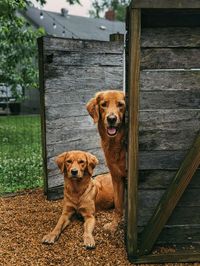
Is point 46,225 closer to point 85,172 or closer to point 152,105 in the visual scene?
point 85,172

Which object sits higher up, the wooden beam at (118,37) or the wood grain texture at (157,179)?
the wooden beam at (118,37)

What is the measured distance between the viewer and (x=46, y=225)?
4.96 metres

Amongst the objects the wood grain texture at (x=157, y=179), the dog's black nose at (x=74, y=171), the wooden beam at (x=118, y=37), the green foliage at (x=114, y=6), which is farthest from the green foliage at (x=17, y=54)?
the green foliage at (x=114, y=6)

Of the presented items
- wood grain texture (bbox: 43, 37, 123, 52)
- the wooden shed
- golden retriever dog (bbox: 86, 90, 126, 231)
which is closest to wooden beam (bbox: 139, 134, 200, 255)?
the wooden shed

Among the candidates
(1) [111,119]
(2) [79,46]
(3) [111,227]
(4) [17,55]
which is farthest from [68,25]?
(1) [111,119]

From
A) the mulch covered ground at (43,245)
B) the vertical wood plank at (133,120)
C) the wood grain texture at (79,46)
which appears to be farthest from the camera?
the wood grain texture at (79,46)

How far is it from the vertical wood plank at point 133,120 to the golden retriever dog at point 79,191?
660 mm

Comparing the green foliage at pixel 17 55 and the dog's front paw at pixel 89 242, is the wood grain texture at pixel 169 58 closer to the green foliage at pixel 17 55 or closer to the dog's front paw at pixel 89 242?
the dog's front paw at pixel 89 242

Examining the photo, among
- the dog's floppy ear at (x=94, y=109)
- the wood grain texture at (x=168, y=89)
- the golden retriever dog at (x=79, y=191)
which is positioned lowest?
the golden retriever dog at (x=79, y=191)

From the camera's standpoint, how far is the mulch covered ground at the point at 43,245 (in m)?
4.07

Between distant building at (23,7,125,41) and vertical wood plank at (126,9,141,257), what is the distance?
2470cm

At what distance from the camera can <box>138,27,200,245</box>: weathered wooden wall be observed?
3695mm

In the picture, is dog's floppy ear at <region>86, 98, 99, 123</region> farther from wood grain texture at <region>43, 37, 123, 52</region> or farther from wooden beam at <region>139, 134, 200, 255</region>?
wood grain texture at <region>43, 37, 123, 52</region>

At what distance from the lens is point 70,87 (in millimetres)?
5910
